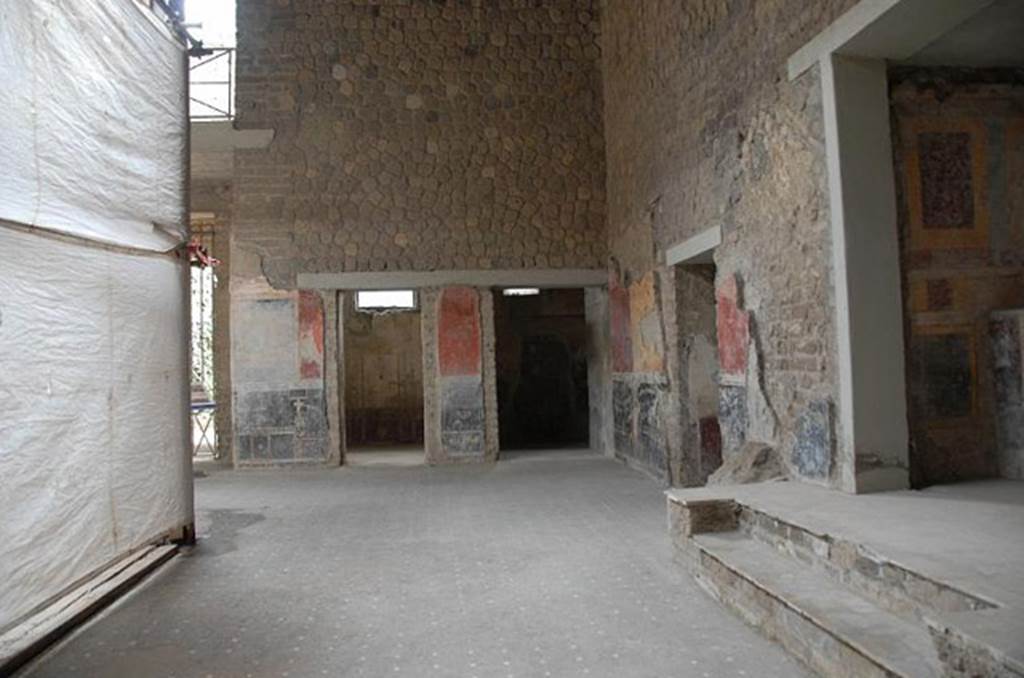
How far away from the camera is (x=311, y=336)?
8.93 metres

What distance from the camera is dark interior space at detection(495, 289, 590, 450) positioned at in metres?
12.3

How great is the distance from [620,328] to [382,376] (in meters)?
5.17

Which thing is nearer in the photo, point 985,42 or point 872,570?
point 872,570

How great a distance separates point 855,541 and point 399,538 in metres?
2.94

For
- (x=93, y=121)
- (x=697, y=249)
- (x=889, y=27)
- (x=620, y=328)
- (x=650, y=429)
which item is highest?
(x=889, y=27)

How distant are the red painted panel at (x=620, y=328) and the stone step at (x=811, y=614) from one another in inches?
172

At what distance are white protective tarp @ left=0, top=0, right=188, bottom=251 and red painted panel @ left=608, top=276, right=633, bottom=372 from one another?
15.1 ft

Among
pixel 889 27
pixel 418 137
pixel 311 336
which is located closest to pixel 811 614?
pixel 889 27

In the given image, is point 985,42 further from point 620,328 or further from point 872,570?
point 620,328

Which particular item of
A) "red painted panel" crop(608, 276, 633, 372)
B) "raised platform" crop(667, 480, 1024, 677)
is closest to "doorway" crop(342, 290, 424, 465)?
"red painted panel" crop(608, 276, 633, 372)

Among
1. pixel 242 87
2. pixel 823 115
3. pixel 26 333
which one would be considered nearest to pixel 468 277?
pixel 242 87

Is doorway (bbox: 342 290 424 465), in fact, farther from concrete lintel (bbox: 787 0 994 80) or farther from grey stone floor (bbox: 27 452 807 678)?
concrete lintel (bbox: 787 0 994 80)

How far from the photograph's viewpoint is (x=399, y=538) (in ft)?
16.4

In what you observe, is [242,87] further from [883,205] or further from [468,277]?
[883,205]
